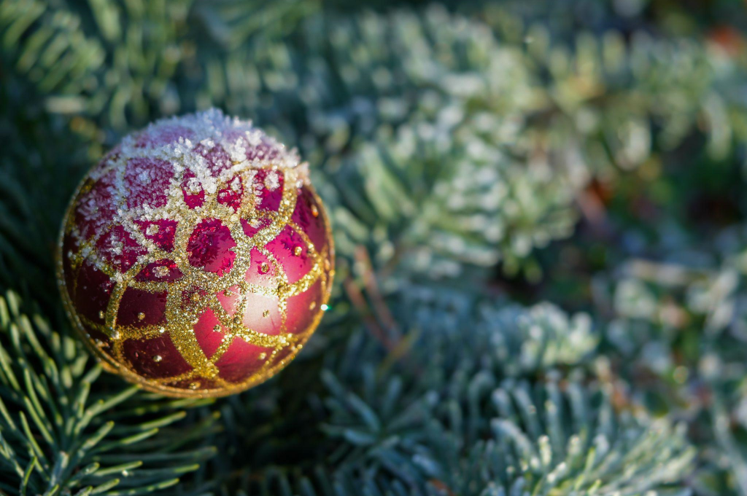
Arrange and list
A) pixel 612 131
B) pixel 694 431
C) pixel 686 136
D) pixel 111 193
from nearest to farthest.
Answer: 1. pixel 111 193
2. pixel 694 431
3. pixel 612 131
4. pixel 686 136

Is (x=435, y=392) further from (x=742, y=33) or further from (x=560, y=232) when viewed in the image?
(x=742, y=33)

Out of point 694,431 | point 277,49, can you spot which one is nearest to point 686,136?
point 694,431

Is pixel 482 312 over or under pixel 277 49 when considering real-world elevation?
under

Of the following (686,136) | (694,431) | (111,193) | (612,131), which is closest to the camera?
(111,193)

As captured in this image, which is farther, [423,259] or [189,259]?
[423,259]

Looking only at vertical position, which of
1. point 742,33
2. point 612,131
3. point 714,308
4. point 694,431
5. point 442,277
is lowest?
point 694,431
